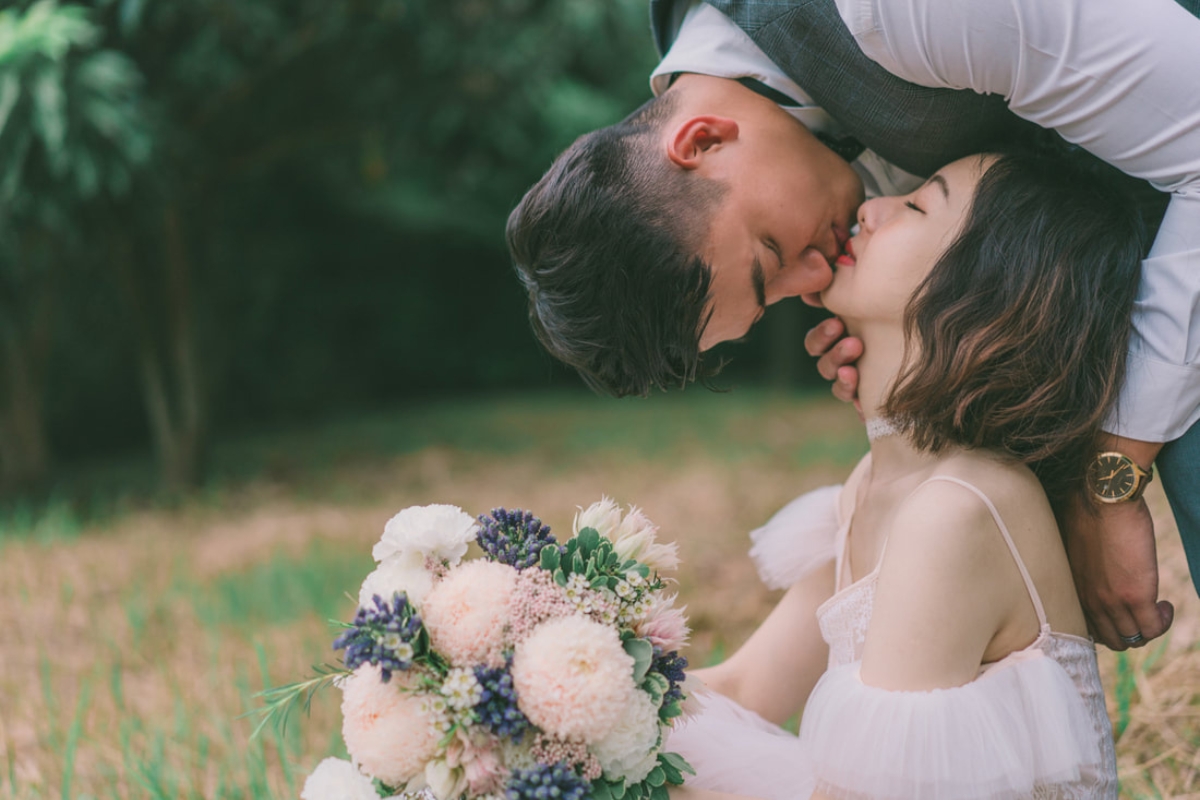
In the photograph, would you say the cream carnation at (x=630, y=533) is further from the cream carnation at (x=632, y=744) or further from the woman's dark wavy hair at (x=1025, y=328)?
the woman's dark wavy hair at (x=1025, y=328)

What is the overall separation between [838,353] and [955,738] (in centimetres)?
64

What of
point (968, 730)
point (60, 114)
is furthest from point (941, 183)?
point (60, 114)

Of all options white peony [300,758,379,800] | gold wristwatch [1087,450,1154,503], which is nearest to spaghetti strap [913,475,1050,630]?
gold wristwatch [1087,450,1154,503]

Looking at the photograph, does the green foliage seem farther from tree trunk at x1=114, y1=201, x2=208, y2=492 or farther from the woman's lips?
the woman's lips

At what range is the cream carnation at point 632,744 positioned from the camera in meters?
1.23

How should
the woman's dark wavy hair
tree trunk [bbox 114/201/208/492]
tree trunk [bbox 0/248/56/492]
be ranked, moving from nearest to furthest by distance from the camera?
1. the woman's dark wavy hair
2. tree trunk [bbox 114/201/208/492]
3. tree trunk [bbox 0/248/56/492]

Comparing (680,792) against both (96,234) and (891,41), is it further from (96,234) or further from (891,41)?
(96,234)

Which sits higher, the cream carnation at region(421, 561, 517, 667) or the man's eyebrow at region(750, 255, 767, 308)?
the man's eyebrow at region(750, 255, 767, 308)

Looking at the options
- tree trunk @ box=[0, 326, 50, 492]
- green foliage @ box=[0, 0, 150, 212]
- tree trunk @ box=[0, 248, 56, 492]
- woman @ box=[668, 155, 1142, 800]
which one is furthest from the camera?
tree trunk @ box=[0, 326, 50, 492]

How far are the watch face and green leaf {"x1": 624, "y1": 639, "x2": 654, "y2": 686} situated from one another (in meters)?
0.71

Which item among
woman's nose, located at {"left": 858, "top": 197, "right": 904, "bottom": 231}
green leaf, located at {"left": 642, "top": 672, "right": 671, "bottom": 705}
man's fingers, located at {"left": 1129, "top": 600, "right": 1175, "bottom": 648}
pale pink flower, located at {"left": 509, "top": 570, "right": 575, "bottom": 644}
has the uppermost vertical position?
woman's nose, located at {"left": 858, "top": 197, "right": 904, "bottom": 231}

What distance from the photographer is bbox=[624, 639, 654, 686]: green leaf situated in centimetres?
128

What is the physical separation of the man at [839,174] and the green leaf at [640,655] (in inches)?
22.6

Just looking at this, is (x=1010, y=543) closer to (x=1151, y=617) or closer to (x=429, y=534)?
(x=1151, y=617)
